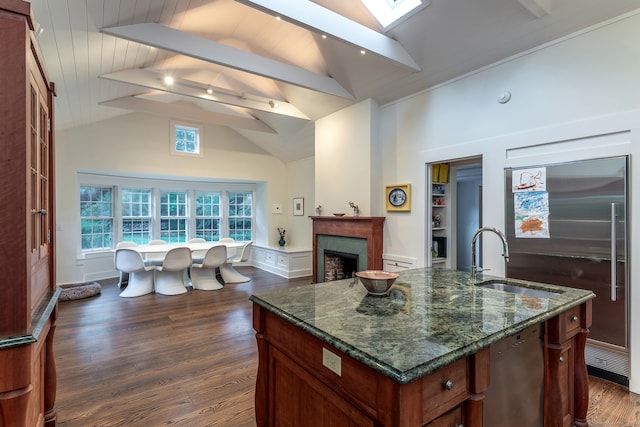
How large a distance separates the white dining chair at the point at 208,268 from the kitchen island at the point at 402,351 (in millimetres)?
4106

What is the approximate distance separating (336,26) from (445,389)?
10.4 ft

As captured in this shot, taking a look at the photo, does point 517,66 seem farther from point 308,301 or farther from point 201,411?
point 201,411

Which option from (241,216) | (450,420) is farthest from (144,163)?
(450,420)

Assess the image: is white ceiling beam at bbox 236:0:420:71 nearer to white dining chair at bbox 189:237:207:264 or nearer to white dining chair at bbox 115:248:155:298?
white dining chair at bbox 115:248:155:298

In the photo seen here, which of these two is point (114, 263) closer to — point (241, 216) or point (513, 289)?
point (241, 216)

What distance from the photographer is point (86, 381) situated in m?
2.54

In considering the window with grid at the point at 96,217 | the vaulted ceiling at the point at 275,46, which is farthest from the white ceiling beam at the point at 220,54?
the window with grid at the point at 96,217

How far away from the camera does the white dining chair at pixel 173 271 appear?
5.20 metres

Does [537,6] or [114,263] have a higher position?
[537,6]

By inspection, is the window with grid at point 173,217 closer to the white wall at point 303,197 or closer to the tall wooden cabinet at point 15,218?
the white wall at point 303,197

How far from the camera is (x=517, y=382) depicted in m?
1.44

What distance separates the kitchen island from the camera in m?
1.00

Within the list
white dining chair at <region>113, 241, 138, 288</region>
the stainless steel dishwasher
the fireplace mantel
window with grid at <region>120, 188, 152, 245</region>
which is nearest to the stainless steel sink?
the stainless steel dishwasher

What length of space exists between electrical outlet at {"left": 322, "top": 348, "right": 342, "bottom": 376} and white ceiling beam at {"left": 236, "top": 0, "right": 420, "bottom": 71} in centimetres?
267
